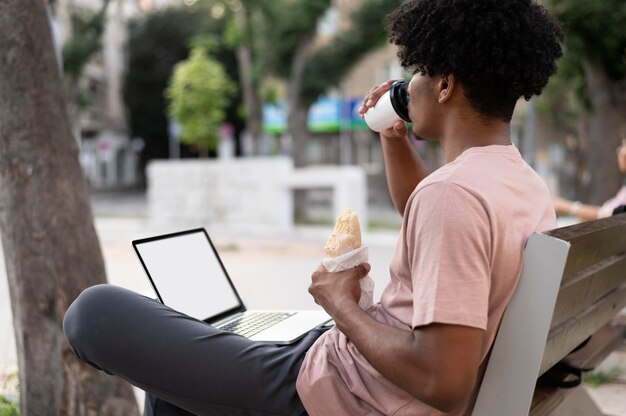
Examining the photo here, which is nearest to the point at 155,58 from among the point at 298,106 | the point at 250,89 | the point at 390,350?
the point at 250,89

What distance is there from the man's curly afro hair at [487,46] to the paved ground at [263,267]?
4.55 feet

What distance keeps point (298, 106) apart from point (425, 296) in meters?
15.8

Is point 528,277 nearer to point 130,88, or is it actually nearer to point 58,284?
point 58,284

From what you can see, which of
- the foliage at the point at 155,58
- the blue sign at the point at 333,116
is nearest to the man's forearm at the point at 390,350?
the blue sign at the point at 333,116

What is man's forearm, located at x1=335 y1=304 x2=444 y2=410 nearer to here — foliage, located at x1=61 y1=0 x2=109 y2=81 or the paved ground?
the paved ground

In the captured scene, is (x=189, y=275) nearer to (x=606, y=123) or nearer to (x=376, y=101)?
(x=376, y=101)

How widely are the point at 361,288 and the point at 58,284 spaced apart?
1547mm

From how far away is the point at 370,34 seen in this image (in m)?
15.8

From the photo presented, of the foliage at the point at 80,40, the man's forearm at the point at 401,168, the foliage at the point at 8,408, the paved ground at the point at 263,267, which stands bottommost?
the paved ground at the point at 263,267

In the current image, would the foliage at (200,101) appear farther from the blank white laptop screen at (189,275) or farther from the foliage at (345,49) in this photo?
the blank white laptop screen at (189,275)

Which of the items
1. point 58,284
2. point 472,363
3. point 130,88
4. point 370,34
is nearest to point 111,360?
point 472,363

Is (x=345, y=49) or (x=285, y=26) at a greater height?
(x=285, y=26)

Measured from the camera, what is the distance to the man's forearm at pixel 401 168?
83.3 inches

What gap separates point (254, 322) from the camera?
211 cm
